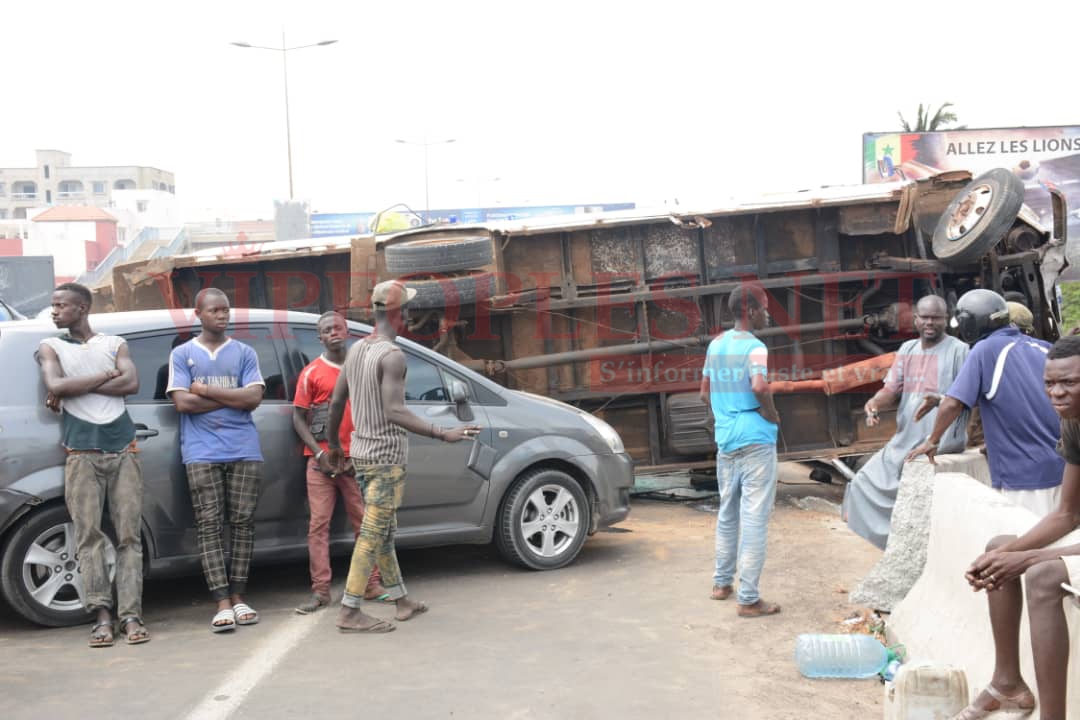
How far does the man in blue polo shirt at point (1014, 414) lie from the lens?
17.5 feet

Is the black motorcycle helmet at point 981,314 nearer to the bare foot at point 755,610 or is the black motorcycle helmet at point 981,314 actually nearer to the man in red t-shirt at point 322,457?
the bare foot at point 755,610

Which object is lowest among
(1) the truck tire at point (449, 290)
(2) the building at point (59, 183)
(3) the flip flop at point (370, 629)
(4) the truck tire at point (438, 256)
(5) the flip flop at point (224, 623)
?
(3) the flip flop at point (370, 629)

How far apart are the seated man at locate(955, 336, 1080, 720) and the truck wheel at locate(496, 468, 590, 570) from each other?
12.4ft

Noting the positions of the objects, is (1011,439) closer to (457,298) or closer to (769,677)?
(769,677)

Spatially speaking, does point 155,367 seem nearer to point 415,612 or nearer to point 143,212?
point 415,612

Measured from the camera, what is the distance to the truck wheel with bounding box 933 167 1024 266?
930 centimetres

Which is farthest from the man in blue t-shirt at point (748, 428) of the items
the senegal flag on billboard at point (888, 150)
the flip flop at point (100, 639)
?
the senegal flag on billboard at point (888, 150)

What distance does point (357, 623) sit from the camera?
6.02 m

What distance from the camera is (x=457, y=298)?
31.4 ft

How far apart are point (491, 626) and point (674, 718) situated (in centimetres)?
169

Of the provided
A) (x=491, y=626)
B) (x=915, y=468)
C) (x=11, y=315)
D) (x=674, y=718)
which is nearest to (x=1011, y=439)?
(x=915, y=468)

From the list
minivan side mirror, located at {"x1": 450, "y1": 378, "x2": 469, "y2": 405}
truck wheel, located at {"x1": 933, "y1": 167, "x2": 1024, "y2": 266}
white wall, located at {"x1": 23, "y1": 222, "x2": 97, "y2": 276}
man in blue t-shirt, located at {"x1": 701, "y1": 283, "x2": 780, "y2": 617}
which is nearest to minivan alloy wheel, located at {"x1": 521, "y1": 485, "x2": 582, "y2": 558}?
minivan side mirror, located at {"x1": 450, "y1": 378, "x2": 469, "y2": 405}

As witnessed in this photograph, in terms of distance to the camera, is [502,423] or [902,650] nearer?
[902,650]

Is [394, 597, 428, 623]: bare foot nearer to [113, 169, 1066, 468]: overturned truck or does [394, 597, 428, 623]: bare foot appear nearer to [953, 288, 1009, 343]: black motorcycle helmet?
[953, 288, 1009, 343]: black motorcycle helmet
